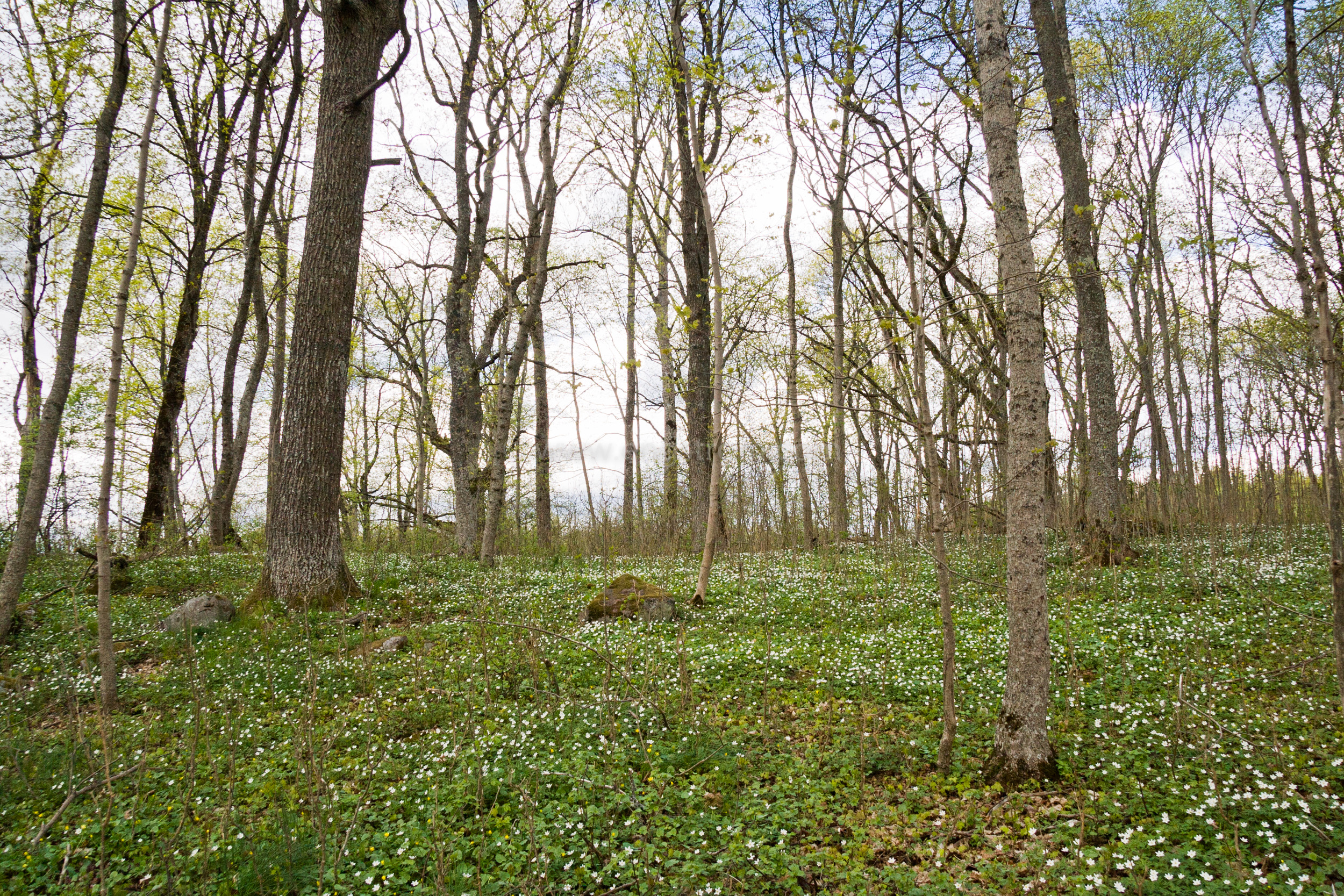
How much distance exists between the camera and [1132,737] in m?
4.79

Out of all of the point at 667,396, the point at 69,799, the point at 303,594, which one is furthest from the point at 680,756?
the point at 667,396

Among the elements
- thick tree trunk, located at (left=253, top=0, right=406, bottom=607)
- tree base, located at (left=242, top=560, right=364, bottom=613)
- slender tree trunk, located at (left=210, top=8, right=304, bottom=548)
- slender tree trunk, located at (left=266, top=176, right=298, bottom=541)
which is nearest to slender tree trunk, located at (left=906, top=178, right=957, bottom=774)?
tree base, located at (left=242, top=560, right=364, bottom=613)

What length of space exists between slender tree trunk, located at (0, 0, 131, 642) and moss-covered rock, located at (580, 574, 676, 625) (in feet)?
20.4

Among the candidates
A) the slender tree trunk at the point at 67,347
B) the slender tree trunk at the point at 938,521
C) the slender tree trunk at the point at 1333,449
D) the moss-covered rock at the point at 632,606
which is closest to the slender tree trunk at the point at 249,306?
the slender tree trunk at the point at 67,347

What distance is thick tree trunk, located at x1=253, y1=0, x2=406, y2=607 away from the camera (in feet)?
28.6

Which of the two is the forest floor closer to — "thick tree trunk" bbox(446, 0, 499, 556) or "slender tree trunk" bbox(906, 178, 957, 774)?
"slender tree trunk" bbox(906, 178, 957, 774)

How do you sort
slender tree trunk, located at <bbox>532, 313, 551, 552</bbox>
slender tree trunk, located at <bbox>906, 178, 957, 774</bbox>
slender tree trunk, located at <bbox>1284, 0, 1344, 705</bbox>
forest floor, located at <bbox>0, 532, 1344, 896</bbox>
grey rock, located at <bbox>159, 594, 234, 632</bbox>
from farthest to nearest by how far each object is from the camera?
1. slender tree trunk, located at <bbox>532, 313, 551, 552</bbox>
2. grey rock, located at <bbox>159, 594, 234, 632</bbox>
3. slender tree trunk, located at <bbox>906, 178, 957, 774</bbox>
4. forest floor, located at <bbox>0, 532, 1344, 896</bbox>
5. slender tree trunk, located at <bbox>1284, 0, 1344, 705</bbox>

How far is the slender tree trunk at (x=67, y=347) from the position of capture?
691 centimetres

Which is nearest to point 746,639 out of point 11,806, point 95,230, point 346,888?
point 346,888

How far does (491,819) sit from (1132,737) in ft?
15.4

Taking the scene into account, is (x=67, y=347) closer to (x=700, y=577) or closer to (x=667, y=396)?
(x=700, y=577)

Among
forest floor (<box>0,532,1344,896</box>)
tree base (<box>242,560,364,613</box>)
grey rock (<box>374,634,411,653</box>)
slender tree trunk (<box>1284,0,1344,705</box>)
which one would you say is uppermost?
slender tree trunk (<box>1284,0,1344,705</box>)

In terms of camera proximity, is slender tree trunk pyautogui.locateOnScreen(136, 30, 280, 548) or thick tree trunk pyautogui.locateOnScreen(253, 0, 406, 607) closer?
thick tree trunk pyautogui.locateOnScreen(253, 0, 406, 607)

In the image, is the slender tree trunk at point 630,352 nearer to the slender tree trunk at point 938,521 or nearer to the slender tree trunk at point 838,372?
the slender tree trunk at point 838,372
